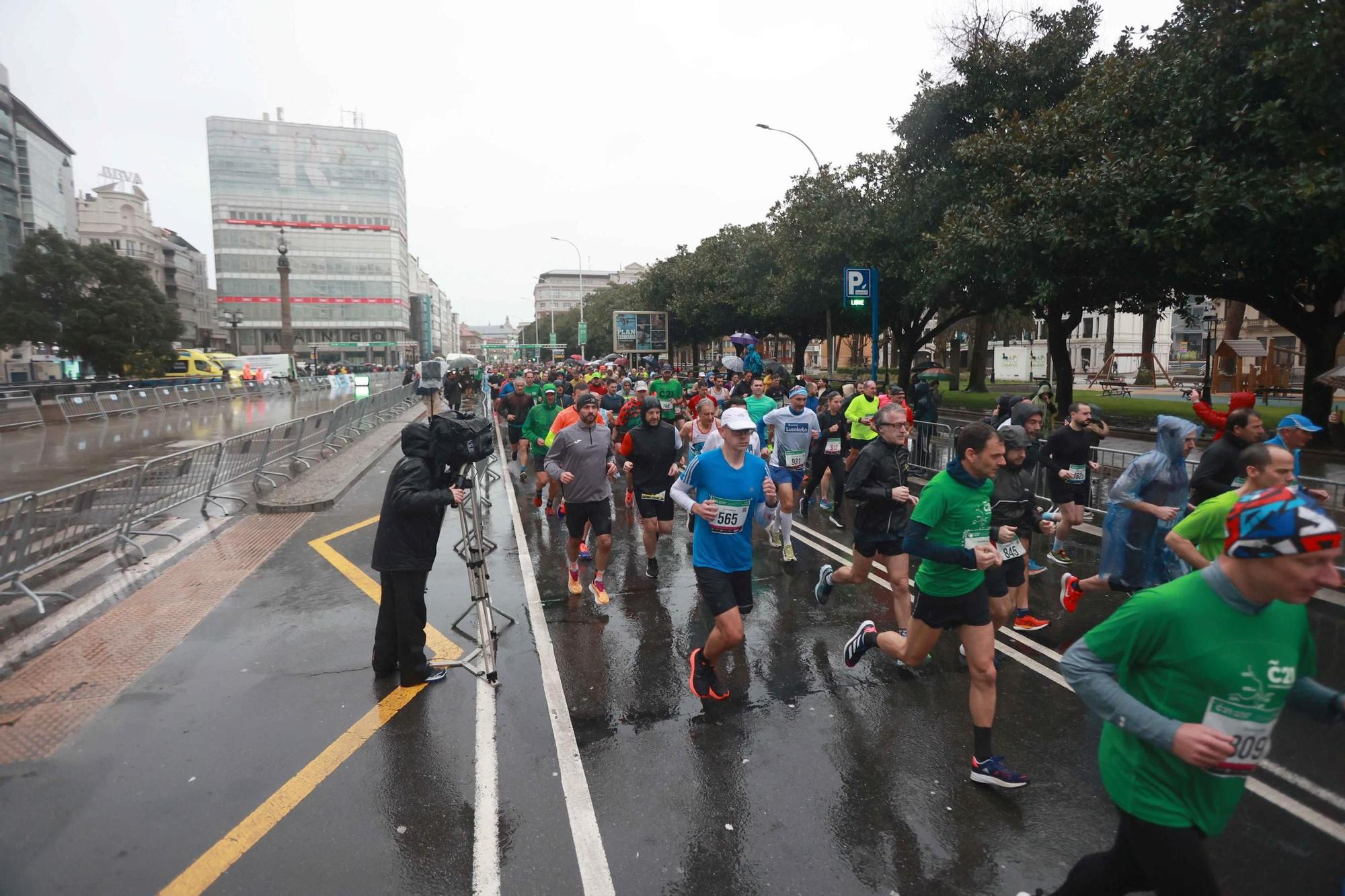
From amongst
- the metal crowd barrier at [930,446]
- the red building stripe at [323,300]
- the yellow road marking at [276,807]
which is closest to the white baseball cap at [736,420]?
the yellow road marking at [276,807]

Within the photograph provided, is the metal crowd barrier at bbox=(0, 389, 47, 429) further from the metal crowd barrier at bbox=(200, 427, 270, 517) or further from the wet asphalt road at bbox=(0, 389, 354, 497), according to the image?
the metal crowd barrier at bbox=(200, 427, 270, 517)

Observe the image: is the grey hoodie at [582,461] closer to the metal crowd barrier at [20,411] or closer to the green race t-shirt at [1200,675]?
the green race t-shirt at [1200,675]

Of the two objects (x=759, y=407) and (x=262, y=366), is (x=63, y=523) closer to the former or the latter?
(x=759, y=407)

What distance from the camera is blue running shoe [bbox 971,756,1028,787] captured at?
153 inches

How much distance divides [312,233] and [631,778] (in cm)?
10374

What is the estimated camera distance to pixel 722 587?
478cm

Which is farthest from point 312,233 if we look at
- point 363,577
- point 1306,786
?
point 1306,786

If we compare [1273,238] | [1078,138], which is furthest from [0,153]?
[1273,238]

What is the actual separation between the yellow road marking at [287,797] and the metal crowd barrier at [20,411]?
23.9 metres

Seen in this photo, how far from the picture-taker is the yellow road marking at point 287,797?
331 centimetres

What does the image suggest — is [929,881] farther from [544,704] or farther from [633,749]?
[544,704]

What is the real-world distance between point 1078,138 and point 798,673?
558 inches

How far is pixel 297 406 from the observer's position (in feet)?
105

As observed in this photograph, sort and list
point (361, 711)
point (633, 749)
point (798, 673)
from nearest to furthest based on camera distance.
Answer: point (633, 749) → point (361, 711) → point (798, 673)
